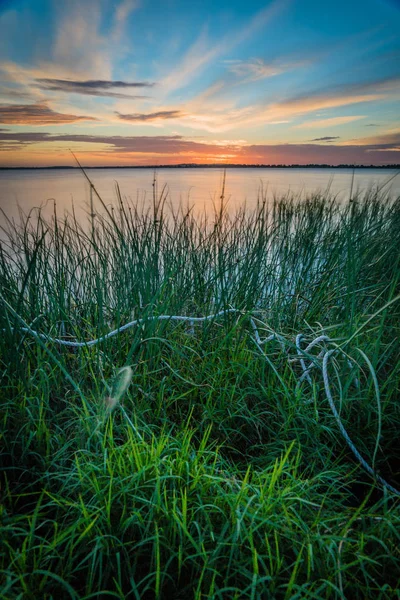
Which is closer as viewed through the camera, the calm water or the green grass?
the green grass

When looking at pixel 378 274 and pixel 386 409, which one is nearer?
pixel 386 409

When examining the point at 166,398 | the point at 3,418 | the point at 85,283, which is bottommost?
the point at 166,398

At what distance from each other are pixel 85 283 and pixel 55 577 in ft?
5.60

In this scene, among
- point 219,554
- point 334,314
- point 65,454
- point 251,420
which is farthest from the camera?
point 334,314

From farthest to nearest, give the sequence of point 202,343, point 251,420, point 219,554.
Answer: point 202,343
point 251,420
point 219,554

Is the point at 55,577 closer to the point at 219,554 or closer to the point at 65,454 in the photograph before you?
the point at 219,554

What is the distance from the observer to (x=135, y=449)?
1.04 meters

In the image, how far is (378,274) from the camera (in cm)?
259

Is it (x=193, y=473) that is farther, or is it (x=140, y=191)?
(x=140, y=191)

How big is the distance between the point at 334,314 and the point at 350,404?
813 millimetres

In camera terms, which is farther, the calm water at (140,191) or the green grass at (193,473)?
the calm water at (140,191)

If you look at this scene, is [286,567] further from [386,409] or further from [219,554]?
[386,409]

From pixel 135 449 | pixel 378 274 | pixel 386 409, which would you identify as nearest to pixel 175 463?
pixel 135 449

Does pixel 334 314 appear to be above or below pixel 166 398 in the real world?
above
